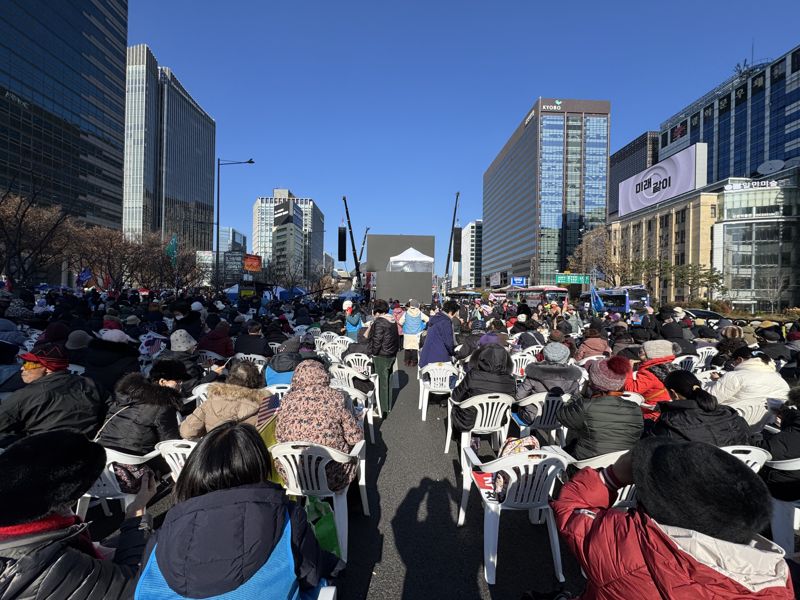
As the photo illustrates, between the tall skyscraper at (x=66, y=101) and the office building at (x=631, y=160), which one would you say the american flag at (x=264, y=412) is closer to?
the tall skyscraper at (x=66, y=101)

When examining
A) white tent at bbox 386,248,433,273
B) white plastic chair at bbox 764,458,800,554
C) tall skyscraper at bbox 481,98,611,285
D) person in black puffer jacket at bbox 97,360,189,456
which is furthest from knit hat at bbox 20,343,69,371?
tall skyscraper at bbox 481,98,611,285

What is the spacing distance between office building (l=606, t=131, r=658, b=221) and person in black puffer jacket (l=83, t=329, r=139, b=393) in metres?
145

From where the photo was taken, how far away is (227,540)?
4.91 ft

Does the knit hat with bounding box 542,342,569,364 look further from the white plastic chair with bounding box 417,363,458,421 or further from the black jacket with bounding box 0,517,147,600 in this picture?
the black jacket with bounding box 0,517,147,600

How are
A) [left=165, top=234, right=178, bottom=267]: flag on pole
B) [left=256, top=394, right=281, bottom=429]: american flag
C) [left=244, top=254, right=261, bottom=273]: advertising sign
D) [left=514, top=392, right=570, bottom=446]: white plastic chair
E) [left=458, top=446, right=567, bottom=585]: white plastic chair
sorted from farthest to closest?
1. [left=244, top=254, right=261, bottom=273]: advertising sign
2. [left=165, top=234, right=178, bottom=267]: flag on pole
3. [left=514, top=392, right=570, bottom=446]: white plastic chair
4. [left=256, top=394, right=281, bottom=429]: american flag
5. [left=458, top=446, right=567, bottom=585]: white plastic chair

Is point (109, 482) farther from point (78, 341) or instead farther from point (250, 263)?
point (250, 263)

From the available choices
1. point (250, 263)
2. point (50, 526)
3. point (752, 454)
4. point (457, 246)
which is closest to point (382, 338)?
point (752, 454)

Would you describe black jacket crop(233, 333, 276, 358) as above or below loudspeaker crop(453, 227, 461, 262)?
below

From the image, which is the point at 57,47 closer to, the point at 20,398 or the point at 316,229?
the point at 20,398

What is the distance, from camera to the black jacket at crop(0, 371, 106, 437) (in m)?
3.62

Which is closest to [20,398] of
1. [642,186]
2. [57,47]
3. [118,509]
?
[118,509]

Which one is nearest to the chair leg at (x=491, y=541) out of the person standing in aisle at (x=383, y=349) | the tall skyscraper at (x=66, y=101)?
the person standing in aisle at (x=383, y=349)

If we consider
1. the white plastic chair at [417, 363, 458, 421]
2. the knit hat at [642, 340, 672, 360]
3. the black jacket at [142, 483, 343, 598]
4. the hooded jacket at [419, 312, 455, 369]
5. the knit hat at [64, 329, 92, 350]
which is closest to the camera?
the black jacket at [142, 483, 343, 598]

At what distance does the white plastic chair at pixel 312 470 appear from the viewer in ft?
10.3
